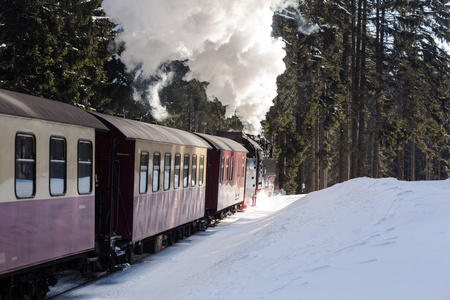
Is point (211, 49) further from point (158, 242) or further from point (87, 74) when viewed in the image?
point (158, 242)

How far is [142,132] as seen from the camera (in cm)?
1287

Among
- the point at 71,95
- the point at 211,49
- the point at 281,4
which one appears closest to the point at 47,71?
the point at 71,95

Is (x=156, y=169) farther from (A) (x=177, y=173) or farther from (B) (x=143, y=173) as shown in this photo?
(A) (x=177, y=173)

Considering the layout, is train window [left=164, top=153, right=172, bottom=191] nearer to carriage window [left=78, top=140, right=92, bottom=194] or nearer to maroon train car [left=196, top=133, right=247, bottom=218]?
carriage window [left=78, top=140, right=92, bottom=194]

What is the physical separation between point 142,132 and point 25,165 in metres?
4.71

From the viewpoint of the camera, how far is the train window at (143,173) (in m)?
12.8

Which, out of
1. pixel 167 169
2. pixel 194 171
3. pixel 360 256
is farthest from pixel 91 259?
pixel 194 171

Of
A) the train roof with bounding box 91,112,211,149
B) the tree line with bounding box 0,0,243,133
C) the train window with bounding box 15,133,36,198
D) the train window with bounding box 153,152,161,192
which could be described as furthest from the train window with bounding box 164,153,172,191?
the train window with bounding box 15,133,36,198

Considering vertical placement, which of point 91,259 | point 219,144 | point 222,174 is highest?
point 219,144

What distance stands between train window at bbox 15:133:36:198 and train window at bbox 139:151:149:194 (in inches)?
172

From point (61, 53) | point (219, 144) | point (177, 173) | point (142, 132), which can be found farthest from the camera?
point (61, 53)

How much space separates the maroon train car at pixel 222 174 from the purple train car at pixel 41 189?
10.5 metres

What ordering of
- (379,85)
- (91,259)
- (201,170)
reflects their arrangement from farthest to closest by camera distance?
(379,85), (201,170), (91,259)

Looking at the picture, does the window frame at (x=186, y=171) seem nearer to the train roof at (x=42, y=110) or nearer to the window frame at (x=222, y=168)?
the window frame at (x=222, y=168)
